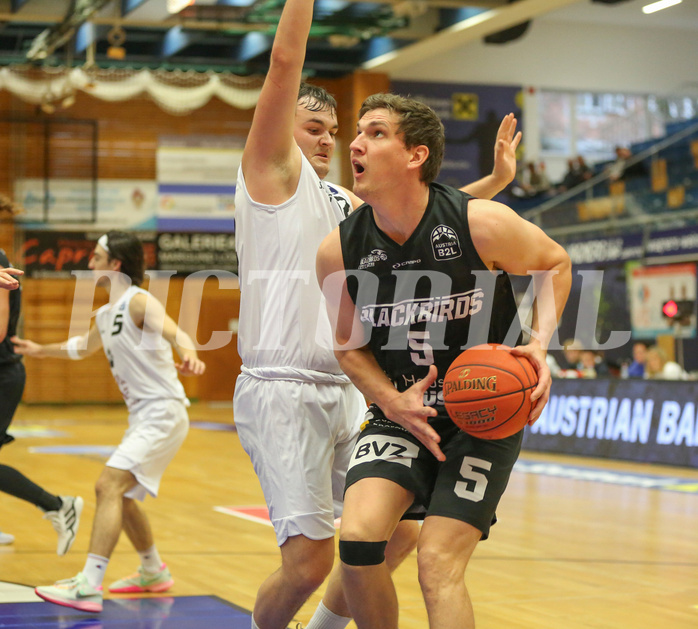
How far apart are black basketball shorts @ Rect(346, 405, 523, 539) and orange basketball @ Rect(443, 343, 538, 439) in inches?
3.8

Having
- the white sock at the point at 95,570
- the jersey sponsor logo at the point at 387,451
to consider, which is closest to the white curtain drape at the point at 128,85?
the white sock at the point at 95,570

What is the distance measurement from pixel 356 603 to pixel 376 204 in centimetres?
130

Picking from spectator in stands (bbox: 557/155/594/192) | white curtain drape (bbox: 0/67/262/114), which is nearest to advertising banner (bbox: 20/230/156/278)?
white curtain drape (bbox: 0/67/262/114)

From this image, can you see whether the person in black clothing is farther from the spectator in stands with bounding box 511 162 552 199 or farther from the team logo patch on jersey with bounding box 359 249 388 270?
the spectator in stands with bounding box 511 162 552 199

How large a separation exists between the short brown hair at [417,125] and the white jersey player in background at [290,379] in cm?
31

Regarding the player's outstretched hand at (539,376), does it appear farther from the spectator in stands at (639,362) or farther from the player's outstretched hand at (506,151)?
the spectator in stands at (639,362)

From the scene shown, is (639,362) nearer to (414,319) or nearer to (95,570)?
(95,570)

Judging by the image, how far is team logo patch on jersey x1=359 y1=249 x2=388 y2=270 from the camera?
3.28 m

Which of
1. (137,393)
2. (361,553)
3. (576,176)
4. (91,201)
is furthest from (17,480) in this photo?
(576,176)

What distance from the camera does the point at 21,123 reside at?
20.9m

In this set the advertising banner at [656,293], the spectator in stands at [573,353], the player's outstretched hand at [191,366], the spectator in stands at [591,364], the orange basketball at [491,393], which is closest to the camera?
the orange basketball at [491,393]

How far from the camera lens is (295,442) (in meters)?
3.45

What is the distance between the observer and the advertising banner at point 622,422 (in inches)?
420

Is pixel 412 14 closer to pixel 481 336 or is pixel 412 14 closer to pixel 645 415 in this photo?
pixel 645 415
